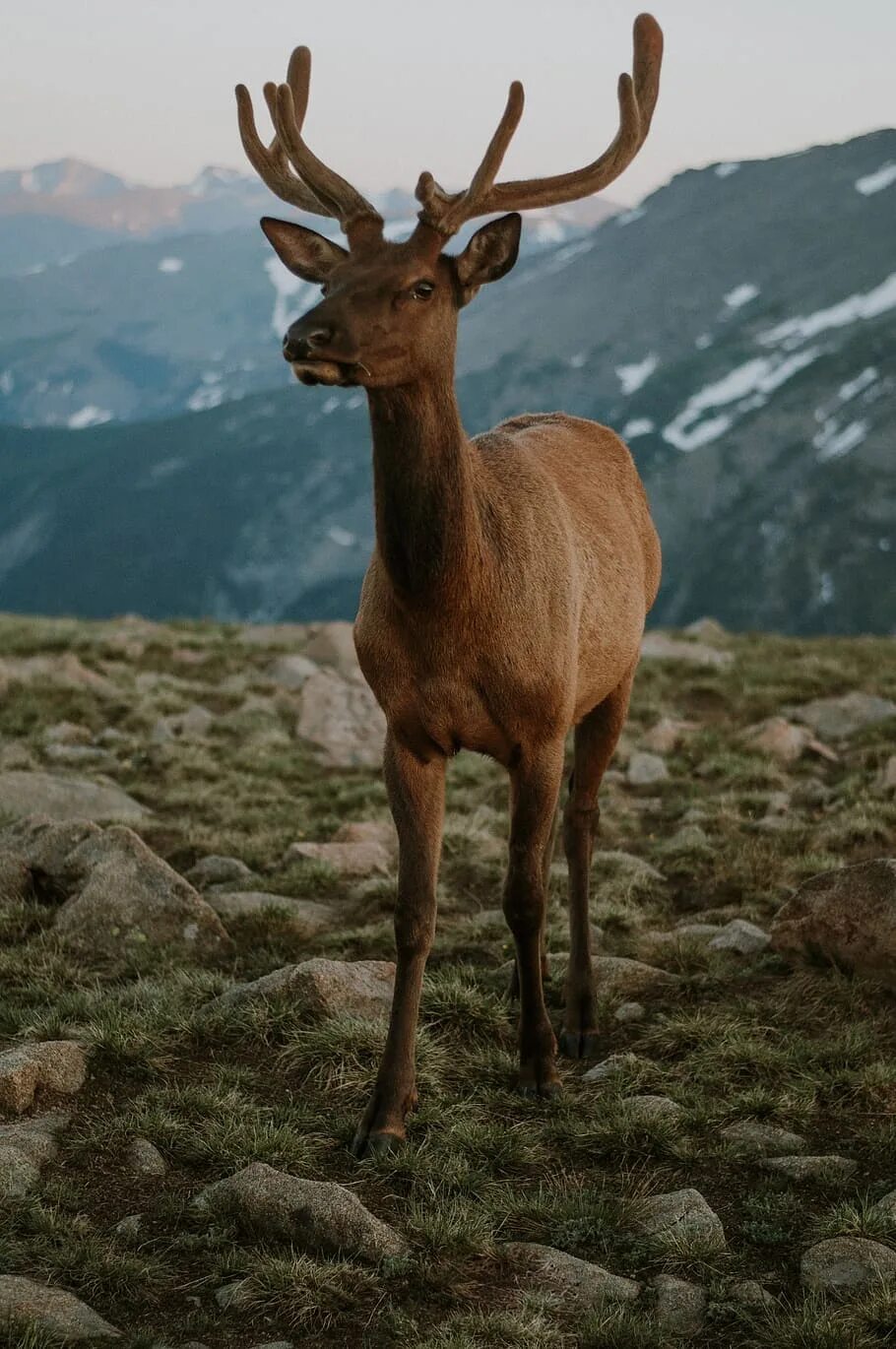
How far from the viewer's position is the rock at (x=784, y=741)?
44.5 ft

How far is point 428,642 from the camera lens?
632 centimetres

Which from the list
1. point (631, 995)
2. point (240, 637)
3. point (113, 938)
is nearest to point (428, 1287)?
point (631, 995)

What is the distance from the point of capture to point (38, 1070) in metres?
6.29

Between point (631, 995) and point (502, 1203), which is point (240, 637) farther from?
point (502, 1203)

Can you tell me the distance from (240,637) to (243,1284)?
1553cm

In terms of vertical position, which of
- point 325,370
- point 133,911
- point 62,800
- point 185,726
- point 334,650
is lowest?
point 133,911

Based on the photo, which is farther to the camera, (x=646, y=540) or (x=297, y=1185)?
(x=646, y=540)

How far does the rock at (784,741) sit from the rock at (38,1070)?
8587mm

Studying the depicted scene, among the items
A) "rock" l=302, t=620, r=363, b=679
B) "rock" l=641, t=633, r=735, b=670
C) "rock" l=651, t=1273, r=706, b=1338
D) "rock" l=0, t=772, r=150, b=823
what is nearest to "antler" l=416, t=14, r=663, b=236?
"rock" l=651, t=1273, r=706, b=1338

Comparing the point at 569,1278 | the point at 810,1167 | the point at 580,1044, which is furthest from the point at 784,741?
the point at 569,1278

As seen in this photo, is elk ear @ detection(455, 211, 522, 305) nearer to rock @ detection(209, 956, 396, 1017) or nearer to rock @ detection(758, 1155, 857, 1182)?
rock @ detection(209, 956, 396, 1017)

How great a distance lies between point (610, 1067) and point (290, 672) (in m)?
10.4

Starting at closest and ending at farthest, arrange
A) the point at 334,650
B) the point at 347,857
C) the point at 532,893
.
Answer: the point at 532,893, the point at 347,857, the point at 334,650

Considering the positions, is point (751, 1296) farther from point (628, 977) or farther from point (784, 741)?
point (784, 741)
